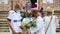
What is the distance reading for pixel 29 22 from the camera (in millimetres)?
5262

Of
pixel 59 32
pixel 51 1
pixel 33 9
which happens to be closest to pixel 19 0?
pixel 51 1

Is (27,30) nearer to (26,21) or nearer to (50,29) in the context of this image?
(26,21)

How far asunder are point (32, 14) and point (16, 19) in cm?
96

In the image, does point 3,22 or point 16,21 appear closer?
point 16,21

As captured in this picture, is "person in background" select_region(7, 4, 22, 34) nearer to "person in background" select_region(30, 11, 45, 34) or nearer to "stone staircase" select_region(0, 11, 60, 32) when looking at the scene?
"person in background" select_region(30, 11, 45, 34)

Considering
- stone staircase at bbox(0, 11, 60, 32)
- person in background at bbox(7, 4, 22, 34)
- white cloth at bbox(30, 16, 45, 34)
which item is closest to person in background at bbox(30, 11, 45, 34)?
white cloth at bbox(30, 16, 45, 34)

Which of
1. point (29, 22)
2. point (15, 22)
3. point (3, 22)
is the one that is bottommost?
point (3, 22)

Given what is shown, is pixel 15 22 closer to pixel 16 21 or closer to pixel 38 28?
pixel 16 21

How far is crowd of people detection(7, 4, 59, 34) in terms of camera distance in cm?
533

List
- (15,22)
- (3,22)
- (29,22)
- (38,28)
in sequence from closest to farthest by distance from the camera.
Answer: (29,22) < (38,28) < (15,22) < (3,22)

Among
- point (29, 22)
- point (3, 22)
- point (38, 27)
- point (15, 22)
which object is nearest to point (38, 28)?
point (38, 27)

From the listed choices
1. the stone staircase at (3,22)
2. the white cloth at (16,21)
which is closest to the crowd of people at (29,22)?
the white cloth at (16,21)

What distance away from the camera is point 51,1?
13117mm

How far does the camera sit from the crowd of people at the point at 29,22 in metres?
5.33
